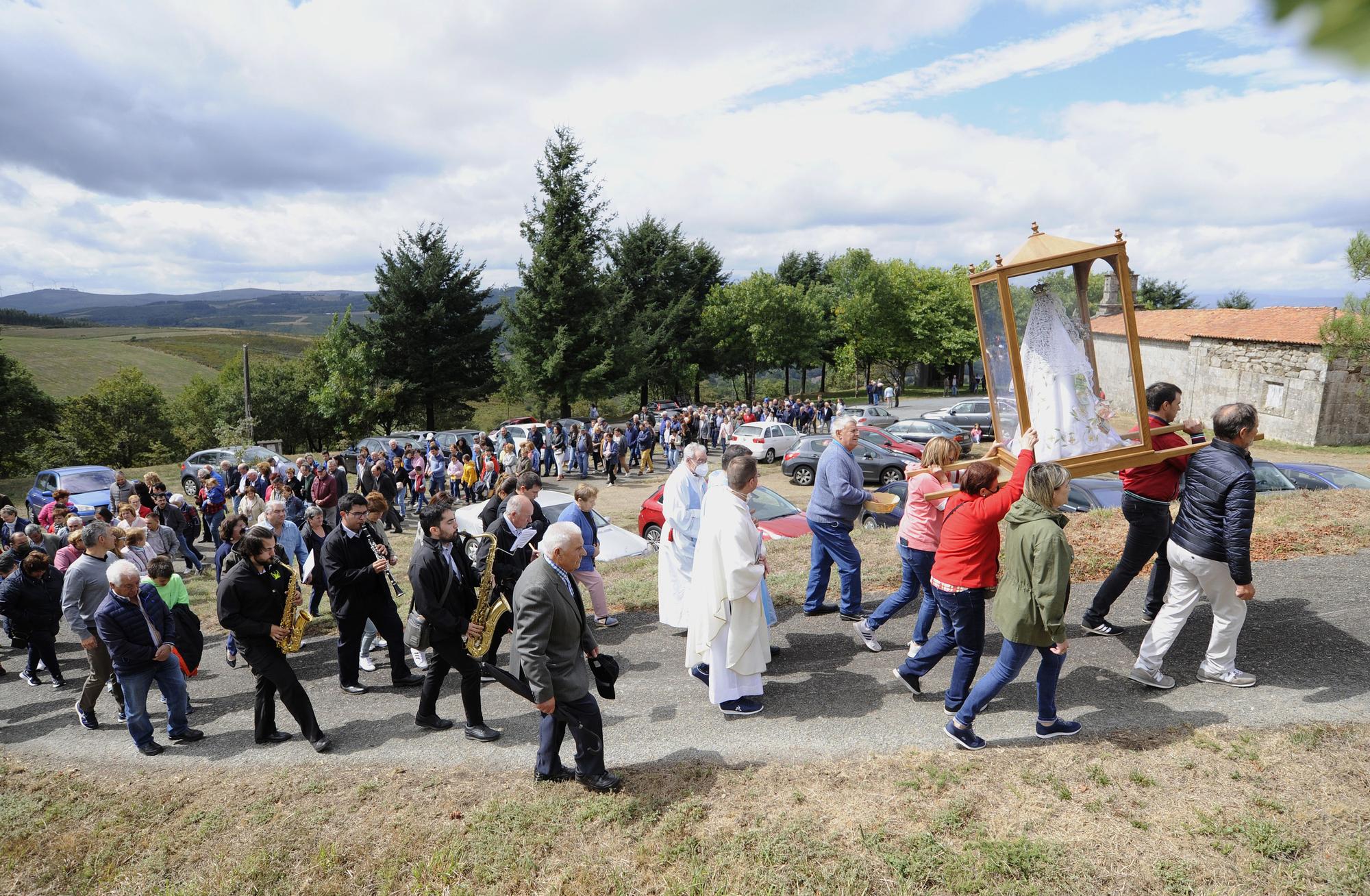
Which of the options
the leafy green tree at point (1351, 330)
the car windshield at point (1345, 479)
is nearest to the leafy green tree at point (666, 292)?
the leafy green tree at point (1351, 330)

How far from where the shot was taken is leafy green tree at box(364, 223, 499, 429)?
3597 cm

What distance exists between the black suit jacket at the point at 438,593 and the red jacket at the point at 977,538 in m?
3.57

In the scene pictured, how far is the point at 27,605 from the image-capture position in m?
7.77

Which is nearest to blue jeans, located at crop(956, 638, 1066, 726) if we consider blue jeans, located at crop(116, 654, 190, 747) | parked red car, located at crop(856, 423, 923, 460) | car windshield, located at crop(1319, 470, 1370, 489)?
blue jeans, located at crop(116, 654, 190, 747)

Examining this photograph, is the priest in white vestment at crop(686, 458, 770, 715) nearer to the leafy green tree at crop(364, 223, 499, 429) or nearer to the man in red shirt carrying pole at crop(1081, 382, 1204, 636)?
the man in red shirt carrying pole at crop(1081, 382, 1204, 636)

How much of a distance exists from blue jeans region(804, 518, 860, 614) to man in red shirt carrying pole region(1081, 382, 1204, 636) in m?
2.08

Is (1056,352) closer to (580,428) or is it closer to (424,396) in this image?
(580,428)

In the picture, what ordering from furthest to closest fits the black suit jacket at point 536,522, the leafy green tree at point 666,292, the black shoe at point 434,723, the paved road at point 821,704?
the leafy green tree at point 666,292
the black suit jacket at point 536,522
the black shoe at point 434,723
the paved road at point 821,704

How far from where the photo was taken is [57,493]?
11.1 meters

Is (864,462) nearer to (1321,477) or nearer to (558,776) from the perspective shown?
(1321,477)

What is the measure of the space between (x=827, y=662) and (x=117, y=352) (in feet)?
409

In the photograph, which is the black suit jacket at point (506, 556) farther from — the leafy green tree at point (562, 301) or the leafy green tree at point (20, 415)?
the leafy green tree at point (20, 415)

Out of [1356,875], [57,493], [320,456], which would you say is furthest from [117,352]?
[1356,875]

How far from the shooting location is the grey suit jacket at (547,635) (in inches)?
184
